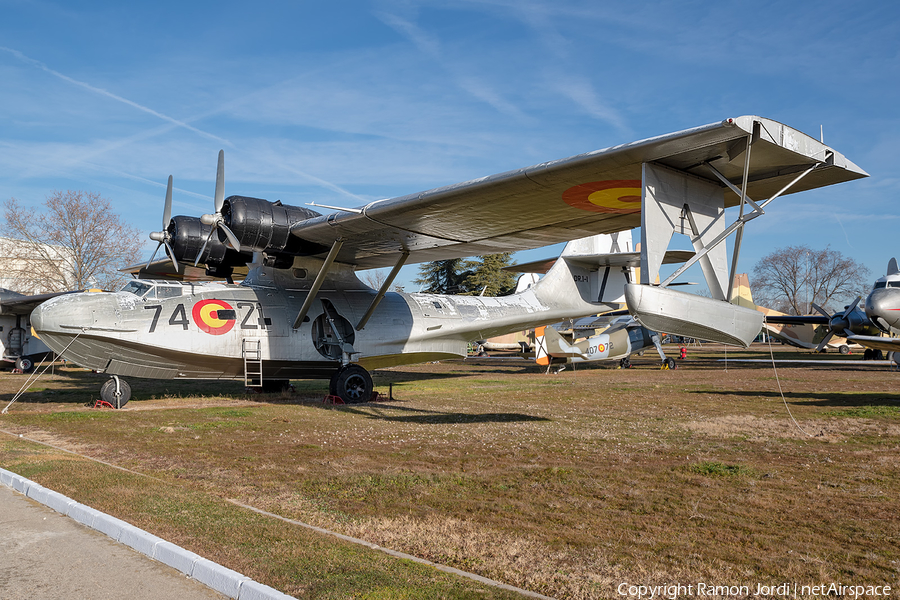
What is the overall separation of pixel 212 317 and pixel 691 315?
1095 centimetres

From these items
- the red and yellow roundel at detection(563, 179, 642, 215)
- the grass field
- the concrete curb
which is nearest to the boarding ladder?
the grass field

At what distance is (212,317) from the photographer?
585 inches

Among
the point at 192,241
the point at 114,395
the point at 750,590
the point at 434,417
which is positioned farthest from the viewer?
the point at 192,241

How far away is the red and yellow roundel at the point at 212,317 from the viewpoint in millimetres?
14680

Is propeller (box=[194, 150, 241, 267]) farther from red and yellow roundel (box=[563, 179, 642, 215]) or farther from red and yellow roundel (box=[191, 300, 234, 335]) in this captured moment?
red and yellow roundel (box=[563, 179, 642, 215])

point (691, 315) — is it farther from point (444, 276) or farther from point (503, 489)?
point (444, 276)

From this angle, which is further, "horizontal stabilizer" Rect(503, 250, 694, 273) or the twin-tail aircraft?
"horizontal stabilizer" Rect(503, 250, 694, 273)

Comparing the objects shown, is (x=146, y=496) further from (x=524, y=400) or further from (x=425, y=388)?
(x=425, y=388)

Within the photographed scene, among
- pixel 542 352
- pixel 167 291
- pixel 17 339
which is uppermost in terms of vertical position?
pixel 167 291

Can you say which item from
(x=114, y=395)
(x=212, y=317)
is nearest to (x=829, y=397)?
(x=212, y=317)

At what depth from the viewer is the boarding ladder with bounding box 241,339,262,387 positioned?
15.1 m

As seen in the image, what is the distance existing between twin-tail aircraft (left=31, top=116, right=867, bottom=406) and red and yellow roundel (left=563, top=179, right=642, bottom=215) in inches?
2.0

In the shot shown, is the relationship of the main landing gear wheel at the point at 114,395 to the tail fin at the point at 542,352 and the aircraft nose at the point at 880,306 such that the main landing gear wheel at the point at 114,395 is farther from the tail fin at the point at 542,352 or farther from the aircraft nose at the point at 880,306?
the aircraft nose at the point at 880,306

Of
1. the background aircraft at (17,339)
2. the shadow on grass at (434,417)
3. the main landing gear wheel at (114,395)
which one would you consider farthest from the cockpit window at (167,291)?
the background aircraft at (17,339)
